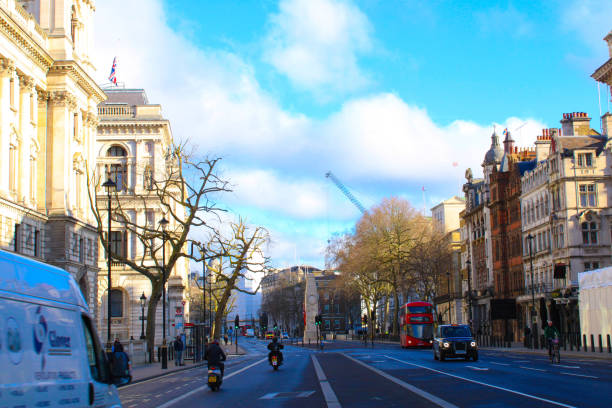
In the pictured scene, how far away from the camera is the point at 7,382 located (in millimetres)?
7281

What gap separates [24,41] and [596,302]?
38807mm

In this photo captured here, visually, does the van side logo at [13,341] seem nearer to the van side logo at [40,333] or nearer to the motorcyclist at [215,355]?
the van side logo at [40,333]

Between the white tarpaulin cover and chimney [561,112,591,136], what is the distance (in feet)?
80.9

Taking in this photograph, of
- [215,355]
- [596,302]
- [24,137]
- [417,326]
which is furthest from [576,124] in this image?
[215,355]

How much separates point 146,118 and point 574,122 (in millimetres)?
41955

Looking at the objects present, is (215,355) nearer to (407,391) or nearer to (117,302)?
(407,391)

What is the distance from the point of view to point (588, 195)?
65625 mm

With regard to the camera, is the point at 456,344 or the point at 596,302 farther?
the point at 596,302

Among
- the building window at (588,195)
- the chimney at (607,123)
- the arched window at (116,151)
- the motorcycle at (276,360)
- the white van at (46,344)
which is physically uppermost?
the arched window at (116,151)

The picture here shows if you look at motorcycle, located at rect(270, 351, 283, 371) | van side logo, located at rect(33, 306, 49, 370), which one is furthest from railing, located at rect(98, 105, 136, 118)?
van side logo, located at rect(33, 306, 49, 370)

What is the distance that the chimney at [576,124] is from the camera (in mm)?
71250

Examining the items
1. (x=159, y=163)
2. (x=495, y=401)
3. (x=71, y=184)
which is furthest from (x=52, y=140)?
(x=495, y=401)

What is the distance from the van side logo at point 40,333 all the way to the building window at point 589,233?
62.1 meters

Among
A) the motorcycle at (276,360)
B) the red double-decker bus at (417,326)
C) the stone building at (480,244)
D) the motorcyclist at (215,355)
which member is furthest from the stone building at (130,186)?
the motorcyclist at (215,355)
